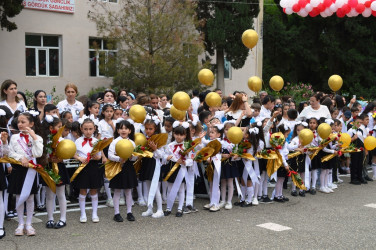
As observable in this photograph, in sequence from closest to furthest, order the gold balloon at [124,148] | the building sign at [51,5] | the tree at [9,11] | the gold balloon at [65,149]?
the gold balloon at [65,149] → the gold balloon at [124,148] → the tree at [9,11] → the building sign at [51,5]

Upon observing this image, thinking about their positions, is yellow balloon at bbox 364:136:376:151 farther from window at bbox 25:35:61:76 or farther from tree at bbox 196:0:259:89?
window at bbox 25:35:61:76

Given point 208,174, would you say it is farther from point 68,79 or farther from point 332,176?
point 68,79

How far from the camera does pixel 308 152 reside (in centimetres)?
830

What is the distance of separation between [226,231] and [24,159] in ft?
8.26

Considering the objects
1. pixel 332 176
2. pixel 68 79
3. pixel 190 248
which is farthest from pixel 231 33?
pixel 190 248

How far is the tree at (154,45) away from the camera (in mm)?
15356

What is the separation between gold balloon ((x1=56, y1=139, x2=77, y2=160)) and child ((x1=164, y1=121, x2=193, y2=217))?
59.0 inches

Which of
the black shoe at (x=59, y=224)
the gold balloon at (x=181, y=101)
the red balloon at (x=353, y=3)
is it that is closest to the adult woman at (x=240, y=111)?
the gold balloon at (x=181, y=101)

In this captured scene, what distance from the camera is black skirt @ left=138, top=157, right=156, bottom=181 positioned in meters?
6.78

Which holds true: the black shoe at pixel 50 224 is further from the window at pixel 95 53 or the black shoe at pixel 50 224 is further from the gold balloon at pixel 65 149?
the window at pixel 95 53

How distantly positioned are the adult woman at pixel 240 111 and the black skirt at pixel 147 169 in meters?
1.86

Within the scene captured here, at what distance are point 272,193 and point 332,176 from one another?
1.91m

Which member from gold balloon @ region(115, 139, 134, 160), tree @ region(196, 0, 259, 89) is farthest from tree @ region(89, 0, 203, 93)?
gold balloon @ region(115, 139, 134, 160)

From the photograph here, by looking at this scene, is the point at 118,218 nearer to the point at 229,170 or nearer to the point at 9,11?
the point at 229,170
